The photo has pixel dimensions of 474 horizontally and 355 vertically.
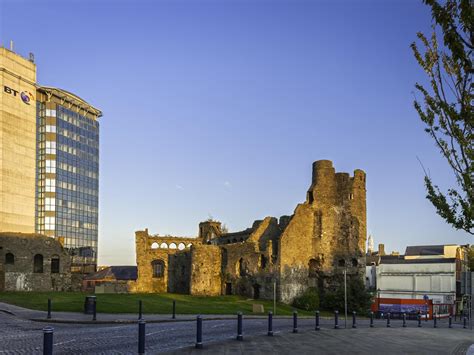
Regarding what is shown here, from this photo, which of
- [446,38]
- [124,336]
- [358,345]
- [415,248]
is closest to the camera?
[446,38]

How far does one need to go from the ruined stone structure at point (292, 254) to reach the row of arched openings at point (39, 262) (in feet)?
26.3

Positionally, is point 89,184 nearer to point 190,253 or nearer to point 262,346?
point 190,253

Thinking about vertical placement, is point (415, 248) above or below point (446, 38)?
below

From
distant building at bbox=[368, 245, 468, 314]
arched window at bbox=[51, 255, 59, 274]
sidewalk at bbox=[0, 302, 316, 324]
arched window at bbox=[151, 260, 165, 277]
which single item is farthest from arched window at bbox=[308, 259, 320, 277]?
sidewalk at bbox=[0, 302, 316, 324]

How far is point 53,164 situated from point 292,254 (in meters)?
78.4

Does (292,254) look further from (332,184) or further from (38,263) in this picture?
(38,263)

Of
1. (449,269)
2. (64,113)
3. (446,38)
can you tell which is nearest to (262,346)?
(446,38)

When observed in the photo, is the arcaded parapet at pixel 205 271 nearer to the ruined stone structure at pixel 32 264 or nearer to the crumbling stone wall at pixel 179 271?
the crumbling stone wall at pixel 179 271

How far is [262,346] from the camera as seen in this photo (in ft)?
56.1

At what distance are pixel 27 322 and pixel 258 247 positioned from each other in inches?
1355

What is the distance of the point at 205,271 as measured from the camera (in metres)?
57.3

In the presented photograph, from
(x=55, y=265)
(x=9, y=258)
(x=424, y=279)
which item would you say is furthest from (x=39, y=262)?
(x=424, y=279)

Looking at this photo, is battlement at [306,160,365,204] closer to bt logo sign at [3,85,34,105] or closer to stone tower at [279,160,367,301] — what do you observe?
stone tower at [279,160,367,301]

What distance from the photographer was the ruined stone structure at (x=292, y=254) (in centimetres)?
5569
